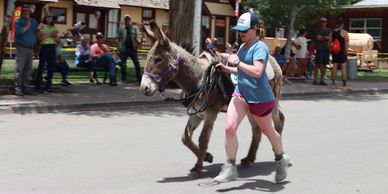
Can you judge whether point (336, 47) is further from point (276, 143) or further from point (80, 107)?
point (276, 143)

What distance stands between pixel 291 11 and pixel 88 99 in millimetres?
10357

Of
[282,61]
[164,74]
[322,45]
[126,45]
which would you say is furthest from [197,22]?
[164,74]

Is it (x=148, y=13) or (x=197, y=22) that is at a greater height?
(x=148, y=13)

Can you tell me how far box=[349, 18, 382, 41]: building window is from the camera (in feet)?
118

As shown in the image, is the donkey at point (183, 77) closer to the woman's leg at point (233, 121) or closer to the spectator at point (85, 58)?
the woman's leg at point (233, 121)

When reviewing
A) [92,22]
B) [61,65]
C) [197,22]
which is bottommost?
[61,65]

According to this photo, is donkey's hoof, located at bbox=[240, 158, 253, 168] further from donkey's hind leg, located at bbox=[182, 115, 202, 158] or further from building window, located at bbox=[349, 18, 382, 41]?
building window, located at bbox=[349, 18, 382, 41]

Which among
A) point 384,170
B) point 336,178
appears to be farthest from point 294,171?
point 384,170

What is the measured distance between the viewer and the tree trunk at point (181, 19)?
55.7 ft

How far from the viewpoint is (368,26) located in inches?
1428

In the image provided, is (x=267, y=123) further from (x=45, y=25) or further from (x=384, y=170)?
(x=45, y=25)

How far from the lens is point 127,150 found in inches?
339

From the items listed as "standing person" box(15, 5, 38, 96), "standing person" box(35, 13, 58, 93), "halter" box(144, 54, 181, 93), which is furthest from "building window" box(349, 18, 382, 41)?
"halter" box(144, 54, 181, 93)

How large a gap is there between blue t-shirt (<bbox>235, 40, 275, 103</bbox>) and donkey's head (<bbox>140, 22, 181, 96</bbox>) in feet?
2.65
